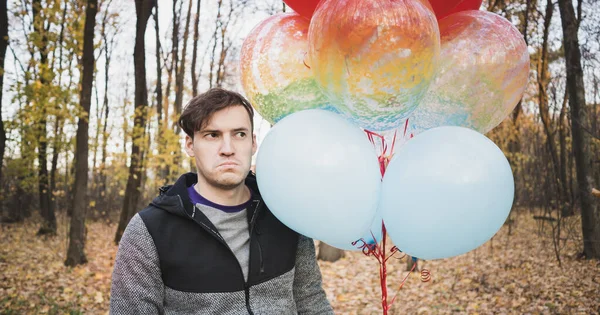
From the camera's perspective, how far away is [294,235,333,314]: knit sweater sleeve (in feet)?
6.30

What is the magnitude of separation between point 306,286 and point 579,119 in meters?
6.46

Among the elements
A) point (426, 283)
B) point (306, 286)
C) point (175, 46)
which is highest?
point (175, 46)

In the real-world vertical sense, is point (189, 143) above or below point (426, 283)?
above

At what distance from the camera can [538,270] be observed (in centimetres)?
707

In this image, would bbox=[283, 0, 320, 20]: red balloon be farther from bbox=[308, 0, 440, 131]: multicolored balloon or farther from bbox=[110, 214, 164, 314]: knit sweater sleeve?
bbox=[110, 214, 164, 314]: knit sweater sleeve

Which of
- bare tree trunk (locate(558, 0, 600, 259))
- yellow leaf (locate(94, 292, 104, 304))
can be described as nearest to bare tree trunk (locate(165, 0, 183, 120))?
yellow leaf (locate(94, 292, 104, 304))

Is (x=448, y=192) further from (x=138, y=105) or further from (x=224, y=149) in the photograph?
(x=138, y=105)

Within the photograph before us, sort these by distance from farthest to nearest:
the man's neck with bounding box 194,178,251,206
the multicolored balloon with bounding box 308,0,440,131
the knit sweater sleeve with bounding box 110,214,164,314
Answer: the man's neck with bounding box 194,178,251,206, the knit sweater sleeve with bounding box 110,214,164,314, the multicolored balloon with bounding box 308,0,440,131

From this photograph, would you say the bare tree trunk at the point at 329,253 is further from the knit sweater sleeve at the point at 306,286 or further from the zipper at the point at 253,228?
the zipper at the point at 253,228

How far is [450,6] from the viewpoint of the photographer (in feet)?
5.82

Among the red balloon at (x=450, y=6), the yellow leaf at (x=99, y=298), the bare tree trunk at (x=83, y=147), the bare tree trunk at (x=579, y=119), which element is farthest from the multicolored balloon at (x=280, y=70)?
the bare tree trunk at (x=83, y=147)

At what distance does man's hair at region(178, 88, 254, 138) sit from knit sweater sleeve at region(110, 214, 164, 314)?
473mm

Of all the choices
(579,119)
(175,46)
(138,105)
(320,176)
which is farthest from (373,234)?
(175,46)

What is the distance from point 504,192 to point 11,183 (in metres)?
16.8
